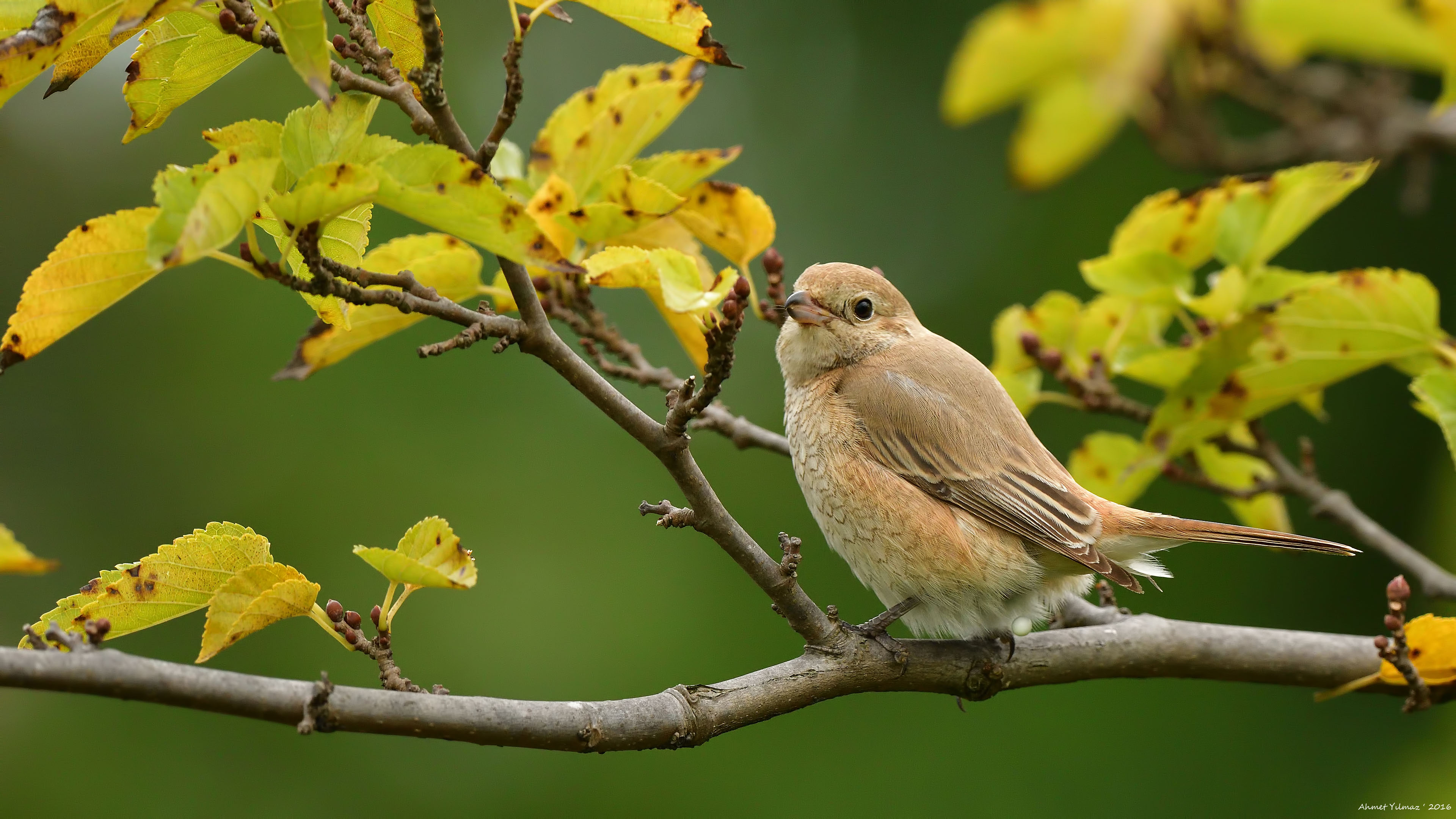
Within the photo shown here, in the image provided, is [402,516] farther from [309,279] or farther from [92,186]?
[309,279]

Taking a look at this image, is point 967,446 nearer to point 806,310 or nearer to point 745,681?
point 806,310

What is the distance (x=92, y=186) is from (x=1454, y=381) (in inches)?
371

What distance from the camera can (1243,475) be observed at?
12.4 feet

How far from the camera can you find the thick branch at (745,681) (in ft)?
5.75

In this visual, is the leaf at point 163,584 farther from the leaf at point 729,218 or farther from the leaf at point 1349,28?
the leaf at point 1349,28

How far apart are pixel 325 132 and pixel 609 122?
104 centimetres

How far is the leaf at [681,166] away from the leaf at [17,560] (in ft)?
5.76

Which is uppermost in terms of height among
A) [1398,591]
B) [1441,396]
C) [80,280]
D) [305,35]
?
[305,35]

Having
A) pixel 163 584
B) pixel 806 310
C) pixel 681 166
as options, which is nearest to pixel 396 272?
pixel 681 166

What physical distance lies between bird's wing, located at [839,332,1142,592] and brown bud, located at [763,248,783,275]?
51cm

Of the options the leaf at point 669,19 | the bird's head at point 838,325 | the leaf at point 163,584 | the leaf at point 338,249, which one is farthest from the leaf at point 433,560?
the bird's head at point 838,325

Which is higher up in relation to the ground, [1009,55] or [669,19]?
[669,19]

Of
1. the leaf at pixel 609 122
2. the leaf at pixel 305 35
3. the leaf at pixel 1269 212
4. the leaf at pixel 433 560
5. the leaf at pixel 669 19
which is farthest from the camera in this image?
the leaf at pixel 1269 212

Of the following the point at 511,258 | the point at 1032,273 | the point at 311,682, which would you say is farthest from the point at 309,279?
the point at 1032,273
